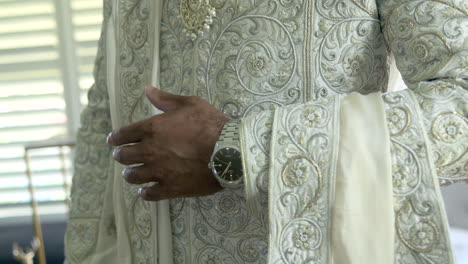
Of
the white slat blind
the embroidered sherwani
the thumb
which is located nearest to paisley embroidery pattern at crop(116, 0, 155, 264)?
the embroidered sherwani

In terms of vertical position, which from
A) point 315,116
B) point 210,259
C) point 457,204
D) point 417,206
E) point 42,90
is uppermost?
point 42,90

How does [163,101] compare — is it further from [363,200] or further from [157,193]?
[363,200]

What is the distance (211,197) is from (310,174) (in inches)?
9.5

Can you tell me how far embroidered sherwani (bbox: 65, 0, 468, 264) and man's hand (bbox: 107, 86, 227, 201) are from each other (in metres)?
0.06

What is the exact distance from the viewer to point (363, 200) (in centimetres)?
66

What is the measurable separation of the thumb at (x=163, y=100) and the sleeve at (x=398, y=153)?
125 mm

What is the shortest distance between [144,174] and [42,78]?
2.24 m

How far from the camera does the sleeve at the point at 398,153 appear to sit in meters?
0.66

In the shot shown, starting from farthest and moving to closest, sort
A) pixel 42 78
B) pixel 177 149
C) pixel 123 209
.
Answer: pixel 42 78 → pixel 123 209 → pixel 177 149

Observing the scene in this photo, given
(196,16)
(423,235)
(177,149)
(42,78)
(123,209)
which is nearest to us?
(423,235)

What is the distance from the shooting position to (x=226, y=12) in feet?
2.81

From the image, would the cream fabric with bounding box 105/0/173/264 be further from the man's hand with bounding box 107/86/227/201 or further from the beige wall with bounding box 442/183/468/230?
the beige wall with bounding box 442/183/468/230

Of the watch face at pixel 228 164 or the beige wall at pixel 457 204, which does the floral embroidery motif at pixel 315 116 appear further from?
the beige wall at pixel 457 204

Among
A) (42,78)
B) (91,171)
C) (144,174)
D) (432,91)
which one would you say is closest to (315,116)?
(432,91)
